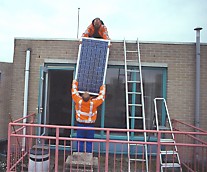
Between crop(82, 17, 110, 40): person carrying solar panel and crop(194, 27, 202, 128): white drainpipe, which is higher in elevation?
crop(82, 17, 110, 40): person carrying solar panel

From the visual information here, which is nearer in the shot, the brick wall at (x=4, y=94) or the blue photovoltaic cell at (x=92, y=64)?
the blue photovoltaic cell at (x=92, y=64)

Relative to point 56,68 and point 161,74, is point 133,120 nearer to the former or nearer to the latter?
point 161,74

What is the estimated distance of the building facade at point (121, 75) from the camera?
603cm

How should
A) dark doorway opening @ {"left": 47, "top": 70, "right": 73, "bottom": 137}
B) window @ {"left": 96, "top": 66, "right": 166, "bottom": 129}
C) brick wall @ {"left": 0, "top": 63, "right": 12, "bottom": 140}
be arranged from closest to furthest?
window @ {"left": 96, "top": 66, "right": 166, "bottom": 129} < brick wall @ {"left": 0, "top": 63, "right": 12, "bottom": 140} < dark doorway opening @ {"left": 47, "top": 70, "right": 73, "bottom": 137}

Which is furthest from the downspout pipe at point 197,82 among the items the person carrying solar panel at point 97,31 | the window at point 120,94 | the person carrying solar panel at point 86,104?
the person carrying solar panel at point 86,104

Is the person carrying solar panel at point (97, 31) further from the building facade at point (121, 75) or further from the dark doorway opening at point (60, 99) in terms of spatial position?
the dark doorway opening at point (60, 99)

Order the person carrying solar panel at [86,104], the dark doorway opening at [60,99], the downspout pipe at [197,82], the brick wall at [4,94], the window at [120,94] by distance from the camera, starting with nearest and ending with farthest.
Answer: the person carrying solar panel at [86,104] < the downspout pipe at [197,82] < the window at [120,94] < the brick wall at [4,94] < the dark doorway opening at [60,99]

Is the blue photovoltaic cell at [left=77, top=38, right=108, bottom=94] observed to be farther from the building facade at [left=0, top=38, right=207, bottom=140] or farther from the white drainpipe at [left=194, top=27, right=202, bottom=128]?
the white drainpipe at [left=194, top=27, right=202, bottom=128]

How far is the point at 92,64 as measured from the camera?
5.54 m

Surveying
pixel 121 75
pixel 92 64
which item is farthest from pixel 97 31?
pixel 121 75

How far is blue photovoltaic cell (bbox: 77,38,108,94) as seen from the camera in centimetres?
549

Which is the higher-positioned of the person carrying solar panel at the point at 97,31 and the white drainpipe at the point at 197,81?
the person carrying solar panel at the point at 97,31

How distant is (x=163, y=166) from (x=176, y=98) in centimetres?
215

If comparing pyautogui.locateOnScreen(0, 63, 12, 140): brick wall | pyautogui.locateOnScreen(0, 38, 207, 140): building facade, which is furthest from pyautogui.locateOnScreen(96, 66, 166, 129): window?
pyautogui.locateOnScreen(0, 63, 12, 140): brick wall
